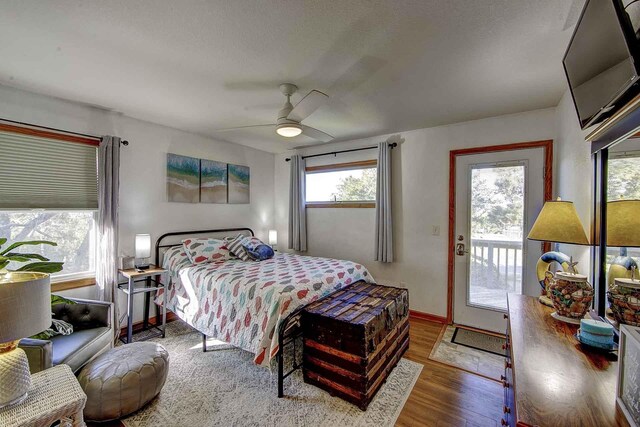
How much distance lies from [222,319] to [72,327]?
116 centimetres

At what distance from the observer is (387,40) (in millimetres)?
1764

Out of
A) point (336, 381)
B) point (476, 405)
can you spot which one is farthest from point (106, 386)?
point (476, 405)

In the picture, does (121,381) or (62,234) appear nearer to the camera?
(121,381)

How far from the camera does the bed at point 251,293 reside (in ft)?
7.31

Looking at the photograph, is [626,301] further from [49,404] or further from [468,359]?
[49,404]

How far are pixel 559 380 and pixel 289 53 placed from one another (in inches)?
87.5

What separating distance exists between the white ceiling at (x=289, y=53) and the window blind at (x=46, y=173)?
1.67ft

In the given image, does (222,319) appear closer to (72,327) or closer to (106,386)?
(106,386)

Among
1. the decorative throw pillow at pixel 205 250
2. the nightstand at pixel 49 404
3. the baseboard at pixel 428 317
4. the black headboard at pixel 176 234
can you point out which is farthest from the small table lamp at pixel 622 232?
the black headboard at pixel 176 234

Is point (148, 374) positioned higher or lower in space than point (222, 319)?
lower

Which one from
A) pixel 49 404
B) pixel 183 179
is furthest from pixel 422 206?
pixel 49 404

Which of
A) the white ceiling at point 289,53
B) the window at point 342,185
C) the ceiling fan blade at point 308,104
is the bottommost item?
the window at point 342,185

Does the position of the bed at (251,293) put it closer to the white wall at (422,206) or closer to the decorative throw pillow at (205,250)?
the decorative throw pillow at (205,250)

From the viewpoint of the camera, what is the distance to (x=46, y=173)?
8.80 feet
